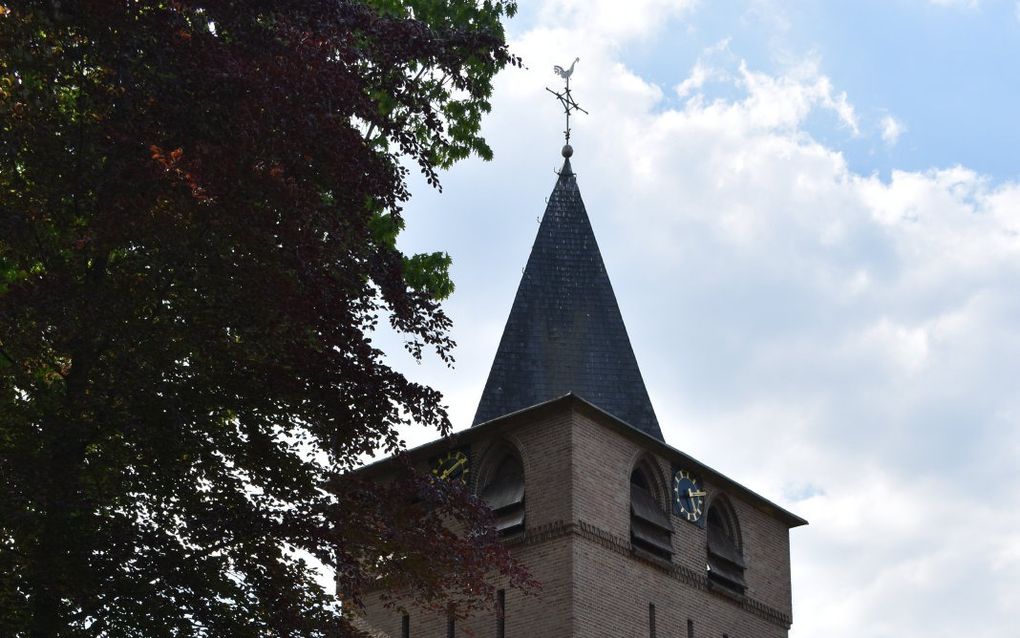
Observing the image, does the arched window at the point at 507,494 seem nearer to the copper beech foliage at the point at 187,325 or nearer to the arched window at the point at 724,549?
the arched window at the point at 724,549

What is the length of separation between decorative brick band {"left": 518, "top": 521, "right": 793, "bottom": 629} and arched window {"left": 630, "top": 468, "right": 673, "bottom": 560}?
0.78 feet

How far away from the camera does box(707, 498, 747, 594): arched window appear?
87.6 ft

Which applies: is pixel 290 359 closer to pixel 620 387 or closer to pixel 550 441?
pixel 550 441

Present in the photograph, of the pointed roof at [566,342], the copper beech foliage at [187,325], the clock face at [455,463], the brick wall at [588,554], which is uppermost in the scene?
the pointed roof at [566,342]

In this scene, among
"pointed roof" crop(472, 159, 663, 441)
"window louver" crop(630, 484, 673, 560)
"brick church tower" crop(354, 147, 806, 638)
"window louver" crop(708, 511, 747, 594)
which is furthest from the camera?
"pointed roof" crop(472, 159, 663, 441)

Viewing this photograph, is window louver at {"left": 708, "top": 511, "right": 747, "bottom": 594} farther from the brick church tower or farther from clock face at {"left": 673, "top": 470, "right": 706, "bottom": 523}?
clock face at {"left": 673, "top": 470, "right": 706, "bottom": 523}

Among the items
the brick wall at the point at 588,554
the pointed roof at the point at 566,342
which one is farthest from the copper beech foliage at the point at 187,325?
the pointed roof at the point at 566,342

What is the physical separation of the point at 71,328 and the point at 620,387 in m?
17.4

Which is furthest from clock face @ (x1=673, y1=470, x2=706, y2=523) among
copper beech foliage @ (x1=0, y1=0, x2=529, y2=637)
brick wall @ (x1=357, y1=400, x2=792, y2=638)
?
copper beech foliage @ (x1=0, y1=0, x2=529, y2=637)

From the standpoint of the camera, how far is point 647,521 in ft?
83.4

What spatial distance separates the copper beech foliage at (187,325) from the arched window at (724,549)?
15.1 metres

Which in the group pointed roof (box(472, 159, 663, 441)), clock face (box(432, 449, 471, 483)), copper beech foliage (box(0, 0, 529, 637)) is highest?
pointed roof (box(472, 159, 663, 441))

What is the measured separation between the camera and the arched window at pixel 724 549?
87.6ft

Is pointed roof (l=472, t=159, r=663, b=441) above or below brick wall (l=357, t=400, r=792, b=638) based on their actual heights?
above
